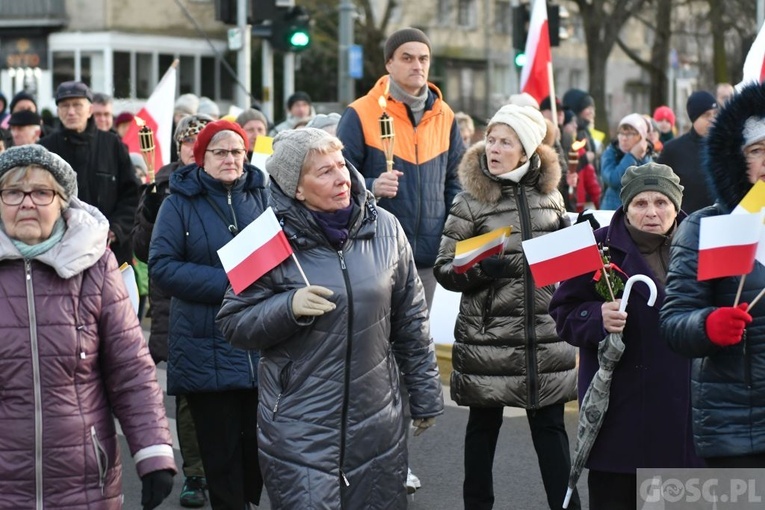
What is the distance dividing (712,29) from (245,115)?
93.1ft

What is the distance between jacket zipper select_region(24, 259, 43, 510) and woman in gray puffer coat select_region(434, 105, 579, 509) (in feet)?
7.58

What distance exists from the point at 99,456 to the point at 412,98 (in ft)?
11.3

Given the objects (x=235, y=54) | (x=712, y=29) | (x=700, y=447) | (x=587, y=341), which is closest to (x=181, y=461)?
(x=587, y=341)

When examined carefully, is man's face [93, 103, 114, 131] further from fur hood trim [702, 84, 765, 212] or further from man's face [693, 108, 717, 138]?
fur hood trim [702, 84, 765, 212]

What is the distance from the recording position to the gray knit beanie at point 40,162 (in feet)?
15.2

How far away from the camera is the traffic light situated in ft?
58.4

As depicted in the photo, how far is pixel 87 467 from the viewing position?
14.9 ft

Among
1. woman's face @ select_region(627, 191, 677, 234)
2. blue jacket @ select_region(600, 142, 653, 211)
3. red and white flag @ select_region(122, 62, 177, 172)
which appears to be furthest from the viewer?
blue jacket @ select_region(600, 142, 653, 211)

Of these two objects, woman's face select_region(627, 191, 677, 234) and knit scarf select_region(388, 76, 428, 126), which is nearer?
woman's face select_region(627, 191, 677, 234)

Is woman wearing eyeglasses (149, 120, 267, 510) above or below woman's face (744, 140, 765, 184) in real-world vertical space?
below

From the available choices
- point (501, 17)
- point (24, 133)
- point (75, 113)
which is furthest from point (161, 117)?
point (501, 17)

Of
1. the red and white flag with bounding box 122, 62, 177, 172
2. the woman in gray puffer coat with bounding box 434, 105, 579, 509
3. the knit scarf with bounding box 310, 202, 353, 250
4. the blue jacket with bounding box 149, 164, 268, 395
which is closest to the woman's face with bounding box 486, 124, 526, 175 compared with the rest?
the woman in gray puffer coat with bounding box 434, 105, 579, 509

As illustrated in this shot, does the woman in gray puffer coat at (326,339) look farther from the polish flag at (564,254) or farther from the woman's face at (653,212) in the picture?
the woman's face at (653,212)

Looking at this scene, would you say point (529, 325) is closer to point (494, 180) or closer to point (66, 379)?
point (494, 180)
